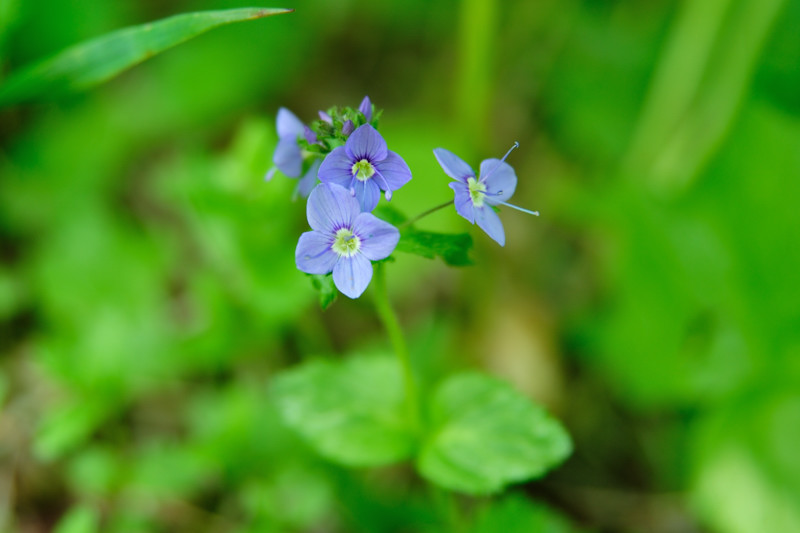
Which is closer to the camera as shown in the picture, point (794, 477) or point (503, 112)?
point (794, 477)

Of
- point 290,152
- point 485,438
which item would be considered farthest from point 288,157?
point 485,438

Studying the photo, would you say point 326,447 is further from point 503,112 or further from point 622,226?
point 503,112

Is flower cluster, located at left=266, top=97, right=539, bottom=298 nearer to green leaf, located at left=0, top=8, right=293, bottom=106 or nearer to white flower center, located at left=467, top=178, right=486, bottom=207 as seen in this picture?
white flower center, located at left=467, top=178, right=486, bottom=207

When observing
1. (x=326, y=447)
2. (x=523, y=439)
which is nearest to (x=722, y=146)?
(x=523, y=439)

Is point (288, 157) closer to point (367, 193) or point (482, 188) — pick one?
point (367, 193)

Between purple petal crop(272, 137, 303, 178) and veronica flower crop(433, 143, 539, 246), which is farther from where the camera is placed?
purple petal crop(272, 137, 303, 178)

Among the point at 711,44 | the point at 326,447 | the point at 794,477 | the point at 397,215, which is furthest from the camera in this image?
the point at 711,44

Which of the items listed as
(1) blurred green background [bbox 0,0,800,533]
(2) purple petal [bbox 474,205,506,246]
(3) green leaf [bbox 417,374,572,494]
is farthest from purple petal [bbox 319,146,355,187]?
(1) blurred green background [bbox 0,0,800,533]
